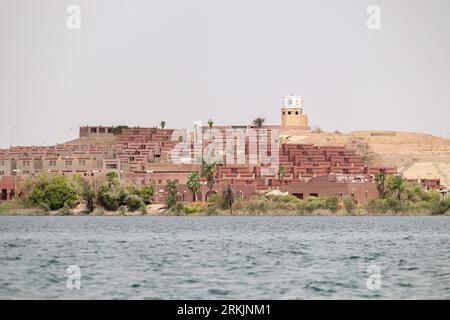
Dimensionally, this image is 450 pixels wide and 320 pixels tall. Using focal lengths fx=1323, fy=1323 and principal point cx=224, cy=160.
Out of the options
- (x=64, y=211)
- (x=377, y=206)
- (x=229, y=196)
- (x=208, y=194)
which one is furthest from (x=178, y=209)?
(x=377, y=206)

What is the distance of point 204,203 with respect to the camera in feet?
443

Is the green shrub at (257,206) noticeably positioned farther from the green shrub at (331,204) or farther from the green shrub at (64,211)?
the green shrub at (64,211)

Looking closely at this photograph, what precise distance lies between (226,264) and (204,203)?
81.3m

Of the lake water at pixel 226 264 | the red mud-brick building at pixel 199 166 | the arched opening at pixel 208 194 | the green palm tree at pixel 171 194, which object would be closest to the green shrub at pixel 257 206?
the red mud-brick building at pixel 199 166

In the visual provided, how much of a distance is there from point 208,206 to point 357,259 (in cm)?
7599

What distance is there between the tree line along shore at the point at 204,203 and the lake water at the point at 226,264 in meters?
43.3

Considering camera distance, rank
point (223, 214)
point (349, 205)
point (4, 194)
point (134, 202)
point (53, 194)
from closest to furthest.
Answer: point (349, 205) → point (53, 194) → point (223, 214) → point (134, 202) → point (4, 194)

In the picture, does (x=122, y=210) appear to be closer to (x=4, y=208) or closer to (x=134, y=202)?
(x=134, y=202)

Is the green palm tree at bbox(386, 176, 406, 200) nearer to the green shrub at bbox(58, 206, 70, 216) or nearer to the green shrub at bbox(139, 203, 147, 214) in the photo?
the green shrub at bbox(139, 203, 147, 214)

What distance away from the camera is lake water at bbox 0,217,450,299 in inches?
1700

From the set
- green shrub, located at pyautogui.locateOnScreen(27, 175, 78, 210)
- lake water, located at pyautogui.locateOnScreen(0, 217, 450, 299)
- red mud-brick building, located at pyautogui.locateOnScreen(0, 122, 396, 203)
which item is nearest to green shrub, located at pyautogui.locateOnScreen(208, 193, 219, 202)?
red mud-brick building, located at pyautogui.locateOnScreen(0, 122, 396, 203)

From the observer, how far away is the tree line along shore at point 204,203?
129m

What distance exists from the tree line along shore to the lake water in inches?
1705

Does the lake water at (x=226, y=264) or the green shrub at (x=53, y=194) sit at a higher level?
the green shrub at (x=53, y=194)
